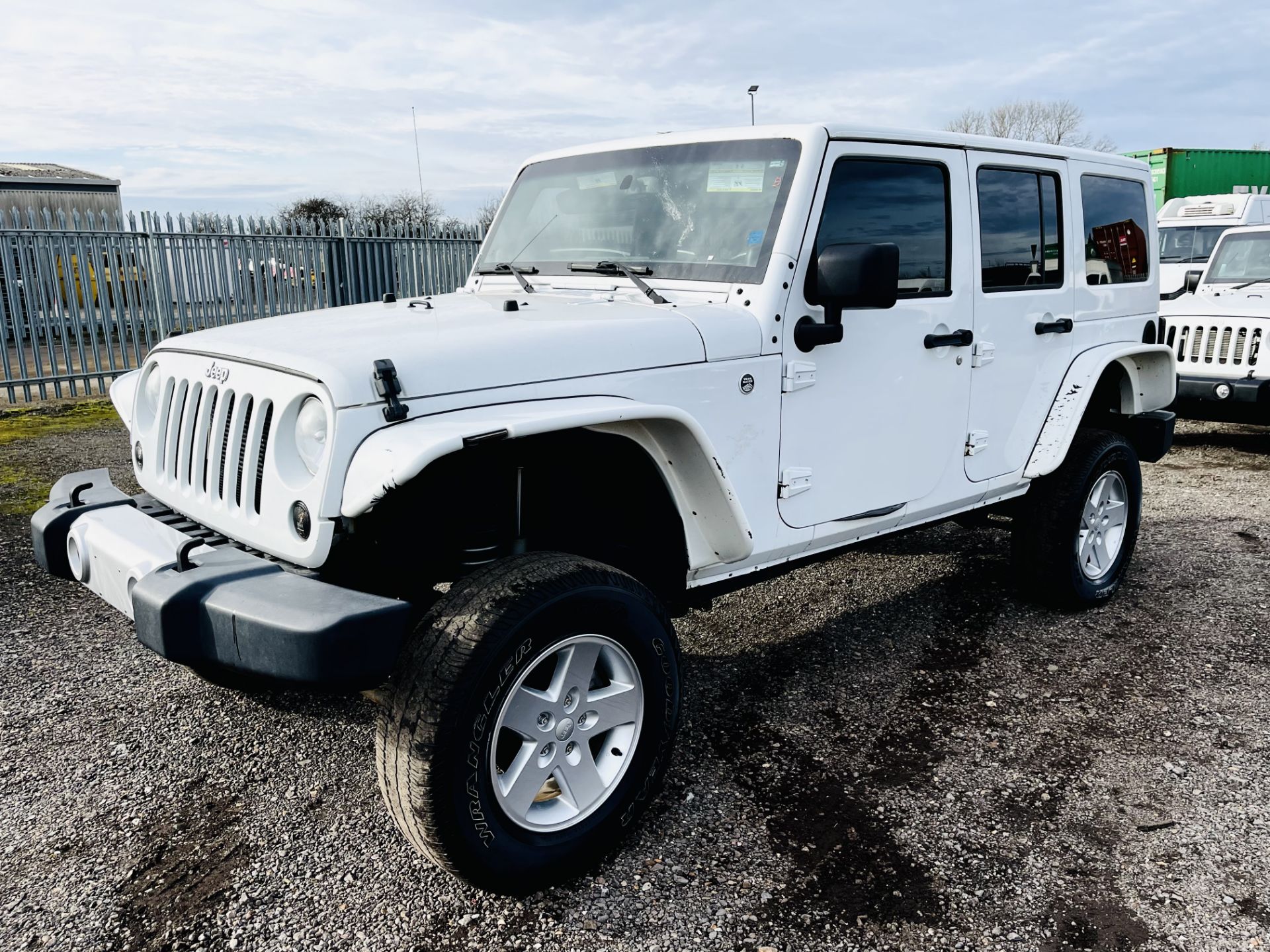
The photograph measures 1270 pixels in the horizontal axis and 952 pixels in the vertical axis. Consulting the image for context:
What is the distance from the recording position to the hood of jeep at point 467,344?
2.37 meters

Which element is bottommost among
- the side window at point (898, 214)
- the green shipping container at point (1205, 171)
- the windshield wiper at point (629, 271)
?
the windshield wiper at point (629, 271)

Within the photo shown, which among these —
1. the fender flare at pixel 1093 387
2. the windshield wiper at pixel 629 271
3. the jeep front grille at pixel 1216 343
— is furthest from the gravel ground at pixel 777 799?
the jeep front grille at pixel 1216 343

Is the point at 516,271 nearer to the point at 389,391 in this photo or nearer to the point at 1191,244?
the point at 389,391

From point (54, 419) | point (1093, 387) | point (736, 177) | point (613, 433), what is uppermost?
point (736, 177)

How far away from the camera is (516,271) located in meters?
3.80

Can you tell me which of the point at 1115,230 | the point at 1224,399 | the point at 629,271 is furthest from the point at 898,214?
the point at 1224,399

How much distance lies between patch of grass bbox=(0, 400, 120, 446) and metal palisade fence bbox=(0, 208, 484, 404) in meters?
0.44

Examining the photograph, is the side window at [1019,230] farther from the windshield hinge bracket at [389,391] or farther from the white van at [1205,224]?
the white van at [1205,224]

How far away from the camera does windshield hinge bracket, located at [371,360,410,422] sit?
89.7 inches

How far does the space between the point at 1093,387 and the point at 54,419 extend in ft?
31.5

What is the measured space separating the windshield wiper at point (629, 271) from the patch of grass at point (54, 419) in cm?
729

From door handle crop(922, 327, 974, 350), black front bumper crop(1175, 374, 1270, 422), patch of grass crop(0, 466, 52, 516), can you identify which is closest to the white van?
black front bumper crop(1175, 374, 1270, 422)

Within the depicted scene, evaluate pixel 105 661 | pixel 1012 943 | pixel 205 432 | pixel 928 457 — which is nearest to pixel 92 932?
pixel 205 432

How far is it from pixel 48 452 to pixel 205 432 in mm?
6379
